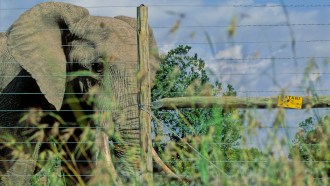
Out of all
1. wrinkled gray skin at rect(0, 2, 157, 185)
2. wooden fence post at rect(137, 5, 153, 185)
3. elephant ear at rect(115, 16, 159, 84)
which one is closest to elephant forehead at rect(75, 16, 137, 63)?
wrinkled gray skin at rect(0, 2, 157, 185)

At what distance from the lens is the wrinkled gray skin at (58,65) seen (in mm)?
7391

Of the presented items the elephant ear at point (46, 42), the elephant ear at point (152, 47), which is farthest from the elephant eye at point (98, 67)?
the elephant ear at point (152, 47)

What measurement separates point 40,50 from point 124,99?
3.24 ft

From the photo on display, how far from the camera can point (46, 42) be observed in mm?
7777

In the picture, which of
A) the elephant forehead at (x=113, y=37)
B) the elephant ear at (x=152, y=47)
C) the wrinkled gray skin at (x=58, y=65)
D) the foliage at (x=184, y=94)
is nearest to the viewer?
the foliage at (x=184, y=94)

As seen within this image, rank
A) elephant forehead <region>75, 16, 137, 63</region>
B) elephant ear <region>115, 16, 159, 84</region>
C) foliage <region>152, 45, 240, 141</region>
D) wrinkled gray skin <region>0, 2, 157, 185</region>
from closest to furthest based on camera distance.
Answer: foliage <region>152, 45, 240, 141</region> → wrinkled gray skin <region>0, 2, 157, 185</region> → elephant forehead <region>75, 16, 137, 63</region> → elephant ear <region>115, 16, 159, 84</region>

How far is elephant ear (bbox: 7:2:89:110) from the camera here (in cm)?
748

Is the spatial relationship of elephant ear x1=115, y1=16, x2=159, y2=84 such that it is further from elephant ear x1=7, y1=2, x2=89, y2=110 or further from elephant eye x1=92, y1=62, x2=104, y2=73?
elephant eye x1=92, y1=62, x2=104, y2=73

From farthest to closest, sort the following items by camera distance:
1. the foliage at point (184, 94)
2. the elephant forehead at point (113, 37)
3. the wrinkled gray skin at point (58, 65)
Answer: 1. the elephant forehead at point (113, 37)
2. the wrinkled gray skin at point (58, 65)
3. the foliage at point (184, 94)

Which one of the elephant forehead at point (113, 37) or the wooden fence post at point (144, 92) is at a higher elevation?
the elephant forehead at point (113, 37)

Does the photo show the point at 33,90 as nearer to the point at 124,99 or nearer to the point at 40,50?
the point at 40,50

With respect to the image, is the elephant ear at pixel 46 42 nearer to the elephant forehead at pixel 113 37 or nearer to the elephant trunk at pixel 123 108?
the elephant forehead at pixel 113 37

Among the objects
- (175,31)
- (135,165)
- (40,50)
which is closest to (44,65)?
(40,50)

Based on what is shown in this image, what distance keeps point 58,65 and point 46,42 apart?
13.1 inches
